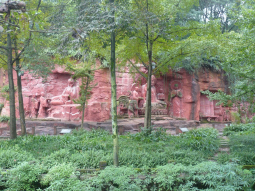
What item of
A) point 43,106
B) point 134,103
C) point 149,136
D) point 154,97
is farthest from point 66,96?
point 149,136

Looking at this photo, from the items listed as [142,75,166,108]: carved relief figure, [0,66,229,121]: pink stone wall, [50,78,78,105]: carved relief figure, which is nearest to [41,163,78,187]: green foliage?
[0,66,229,121]: pink stone wall

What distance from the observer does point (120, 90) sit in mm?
19188

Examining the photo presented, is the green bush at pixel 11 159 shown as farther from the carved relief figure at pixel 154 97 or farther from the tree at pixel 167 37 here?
the carved relief figure at pixel 154 97

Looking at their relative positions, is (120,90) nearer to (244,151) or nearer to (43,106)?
(43,106)

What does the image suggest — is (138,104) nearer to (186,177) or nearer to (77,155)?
(77,155)

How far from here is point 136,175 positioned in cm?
482

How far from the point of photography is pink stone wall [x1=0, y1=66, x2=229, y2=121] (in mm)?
16250

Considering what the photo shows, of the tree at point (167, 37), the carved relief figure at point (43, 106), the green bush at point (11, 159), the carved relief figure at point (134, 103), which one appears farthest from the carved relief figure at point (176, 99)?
the green bush at point (11, 159)

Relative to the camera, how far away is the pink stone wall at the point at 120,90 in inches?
640

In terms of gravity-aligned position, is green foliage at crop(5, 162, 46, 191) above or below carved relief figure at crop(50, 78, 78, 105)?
below

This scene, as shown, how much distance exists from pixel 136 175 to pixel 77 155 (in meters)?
2.22

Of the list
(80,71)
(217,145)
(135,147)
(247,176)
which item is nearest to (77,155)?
(135,147)

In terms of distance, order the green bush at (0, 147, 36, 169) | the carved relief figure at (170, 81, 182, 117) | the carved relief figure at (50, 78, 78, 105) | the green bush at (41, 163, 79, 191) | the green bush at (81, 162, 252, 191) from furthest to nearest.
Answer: the carved relief figure at (170, 81, 182, 117) → the carved relief figure at (50, 78, 78, 105) → the green bush at (0, 147, 36, 169) → the green bush at (81, 162, 252, 191) → the green bush at (41, 163, 79, 191)

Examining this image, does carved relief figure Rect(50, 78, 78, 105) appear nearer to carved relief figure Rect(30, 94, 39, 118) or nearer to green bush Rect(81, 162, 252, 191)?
carved relief figure Rect(30, 94, 39, 118)
